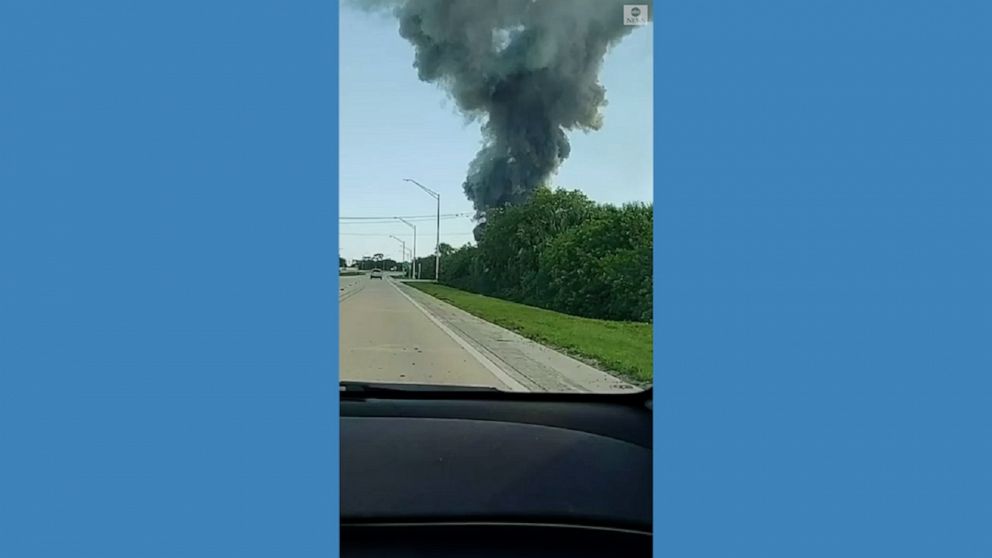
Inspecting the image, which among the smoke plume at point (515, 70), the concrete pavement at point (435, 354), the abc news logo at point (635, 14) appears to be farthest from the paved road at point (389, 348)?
the abc news logo at point (635, 14)

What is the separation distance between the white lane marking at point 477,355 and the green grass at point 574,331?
0.21 feet

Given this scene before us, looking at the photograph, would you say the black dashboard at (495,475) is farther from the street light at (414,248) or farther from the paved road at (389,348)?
the street light at (414,248)

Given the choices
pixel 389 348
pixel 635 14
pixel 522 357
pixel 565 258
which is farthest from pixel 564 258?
pixel 635 14

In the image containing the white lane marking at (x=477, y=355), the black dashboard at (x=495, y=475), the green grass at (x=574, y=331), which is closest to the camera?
the black dashboard at (x=495, y=475)

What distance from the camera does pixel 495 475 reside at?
2.36 m

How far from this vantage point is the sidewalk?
2475mm

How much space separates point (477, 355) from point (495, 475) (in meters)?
0.37

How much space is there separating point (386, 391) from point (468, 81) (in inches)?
37.7

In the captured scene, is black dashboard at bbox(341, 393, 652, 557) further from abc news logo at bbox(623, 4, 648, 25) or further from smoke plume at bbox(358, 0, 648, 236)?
abc news logo at bbox(623, 4, 648, 25)

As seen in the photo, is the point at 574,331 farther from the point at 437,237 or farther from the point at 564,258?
the point at 437,237

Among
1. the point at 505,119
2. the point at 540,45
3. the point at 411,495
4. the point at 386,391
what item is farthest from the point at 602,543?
the point at 540,45

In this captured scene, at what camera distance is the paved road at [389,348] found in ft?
7.93

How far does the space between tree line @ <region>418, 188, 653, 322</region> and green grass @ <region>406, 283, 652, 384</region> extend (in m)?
0.03

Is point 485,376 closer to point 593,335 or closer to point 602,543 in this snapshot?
point 593,335
